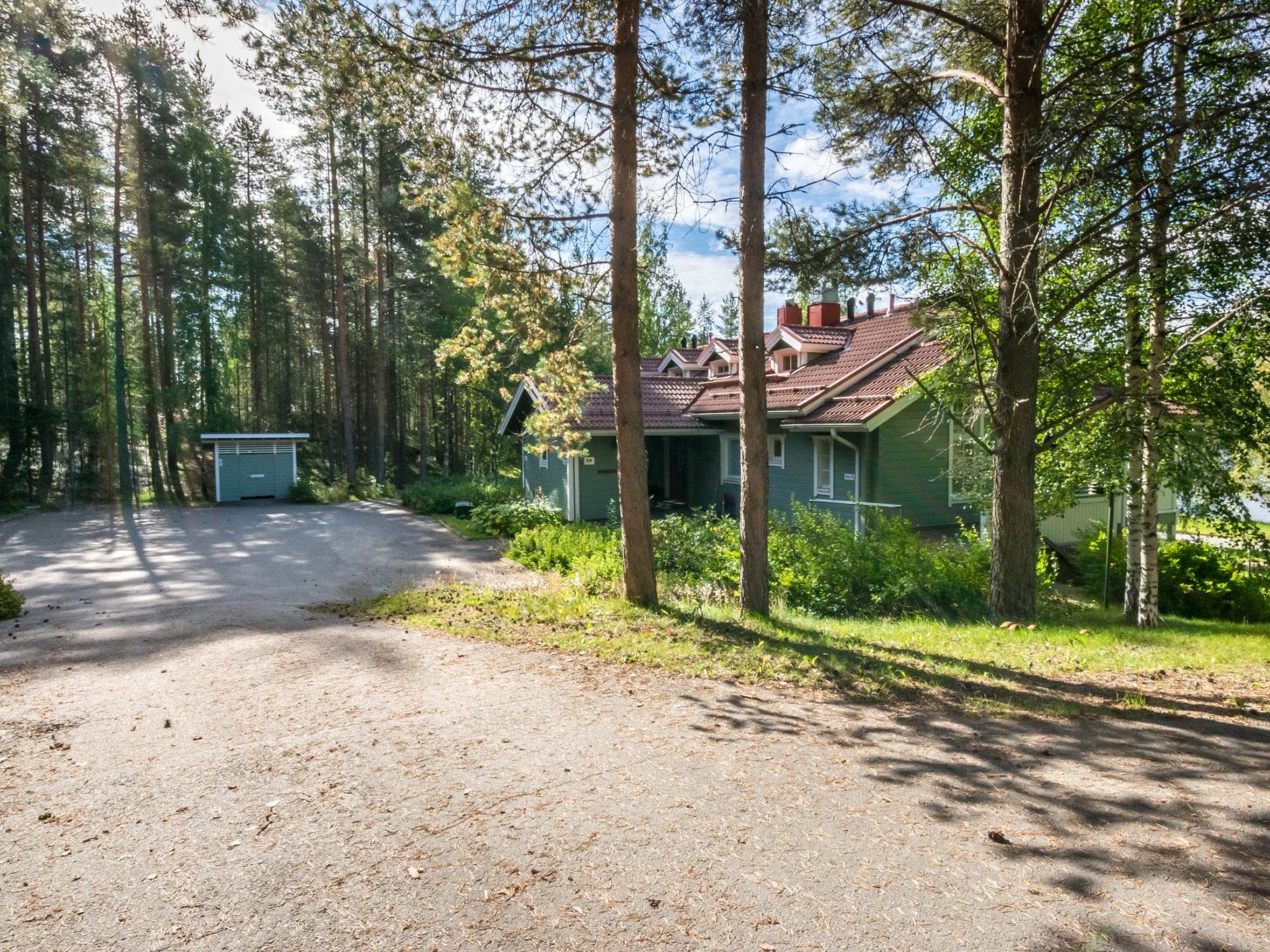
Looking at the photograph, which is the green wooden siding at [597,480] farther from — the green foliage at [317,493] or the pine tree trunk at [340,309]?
the pine tree trunk at [340,309]

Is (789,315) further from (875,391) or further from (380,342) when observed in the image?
(380,342)

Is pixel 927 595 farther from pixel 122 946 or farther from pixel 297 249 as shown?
pixel 297 249

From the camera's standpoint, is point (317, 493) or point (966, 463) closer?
point (966, 463)

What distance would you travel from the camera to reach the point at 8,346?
2505cm

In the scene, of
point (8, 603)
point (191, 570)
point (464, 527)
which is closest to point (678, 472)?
point (464, 527)

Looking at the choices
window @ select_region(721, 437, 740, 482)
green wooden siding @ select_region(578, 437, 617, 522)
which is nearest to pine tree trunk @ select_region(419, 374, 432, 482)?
green wooden siding @ select_region(578, 437, 617, 522)

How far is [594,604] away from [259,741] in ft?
17.3

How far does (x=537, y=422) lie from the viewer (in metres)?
10.4

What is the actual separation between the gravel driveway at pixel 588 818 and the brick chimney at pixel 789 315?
19077mm

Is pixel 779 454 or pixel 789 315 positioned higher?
pixel 789 315

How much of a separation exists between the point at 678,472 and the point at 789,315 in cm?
682

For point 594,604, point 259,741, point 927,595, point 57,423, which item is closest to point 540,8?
point 594,604

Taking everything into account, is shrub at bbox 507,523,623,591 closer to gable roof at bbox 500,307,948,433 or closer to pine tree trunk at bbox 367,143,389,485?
gable roof at bbox 500,307,948,433

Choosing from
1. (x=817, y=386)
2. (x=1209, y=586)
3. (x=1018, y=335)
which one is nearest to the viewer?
(x=1018, y=335)
